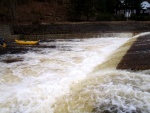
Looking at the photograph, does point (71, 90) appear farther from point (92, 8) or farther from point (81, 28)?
point (92, 8)

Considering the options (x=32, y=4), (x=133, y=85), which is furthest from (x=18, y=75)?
(x=32, y=4)

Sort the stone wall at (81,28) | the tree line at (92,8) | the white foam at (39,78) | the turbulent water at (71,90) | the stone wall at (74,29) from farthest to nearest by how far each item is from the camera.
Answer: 1. the tree line at (92,8)
2. the stone wall at (81,28)
3. the stone wall at (74,29)
4. the white foam at (39,78)
5. the turbulent water at (71,90)

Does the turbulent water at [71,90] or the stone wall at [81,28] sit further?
the stone wall at [81,28]

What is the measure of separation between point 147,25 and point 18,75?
14.8 metres

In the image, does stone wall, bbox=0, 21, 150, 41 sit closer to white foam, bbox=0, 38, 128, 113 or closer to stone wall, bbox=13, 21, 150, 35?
stone wall, bbox=13, 21, 150, 35

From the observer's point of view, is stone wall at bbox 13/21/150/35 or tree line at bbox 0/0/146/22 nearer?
stone wall at bbox 13/21/150/35

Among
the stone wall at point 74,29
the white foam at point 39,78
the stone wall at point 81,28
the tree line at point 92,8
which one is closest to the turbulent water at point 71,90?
the white foam at point 39,78

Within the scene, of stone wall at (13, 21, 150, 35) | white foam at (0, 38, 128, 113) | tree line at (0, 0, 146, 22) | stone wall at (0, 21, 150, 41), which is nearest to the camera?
white foam at (0, 38, 128, 113)

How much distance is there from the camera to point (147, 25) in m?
20.1

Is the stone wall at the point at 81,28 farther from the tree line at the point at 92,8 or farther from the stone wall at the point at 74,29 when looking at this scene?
the tree line at the point at 92,8

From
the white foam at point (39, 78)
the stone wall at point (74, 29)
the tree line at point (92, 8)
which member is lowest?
the white foam at point (39, 78)

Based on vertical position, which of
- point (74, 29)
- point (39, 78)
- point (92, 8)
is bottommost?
point (39, 78)

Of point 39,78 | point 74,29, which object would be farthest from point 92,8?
point 39,78

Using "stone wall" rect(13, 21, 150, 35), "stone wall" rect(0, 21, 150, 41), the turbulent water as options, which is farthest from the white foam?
"stone wall" rect(13, 21, 150, 35)
